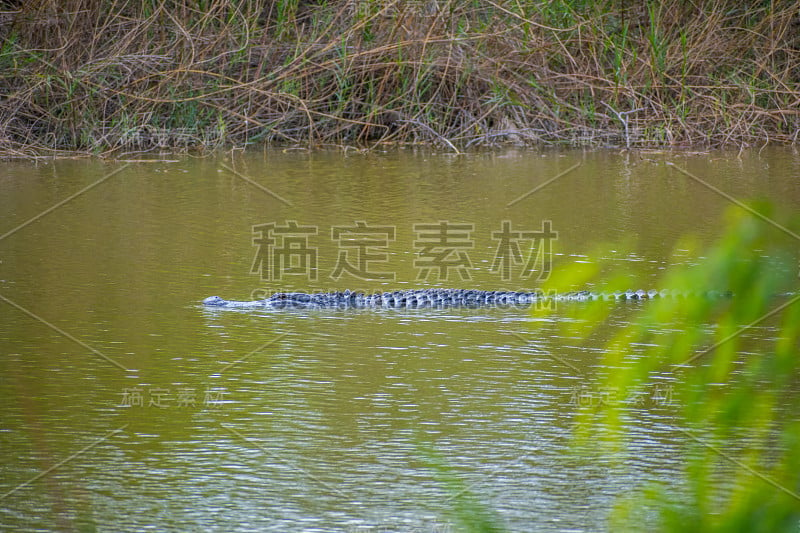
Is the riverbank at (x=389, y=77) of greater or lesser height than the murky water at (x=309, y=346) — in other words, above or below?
above

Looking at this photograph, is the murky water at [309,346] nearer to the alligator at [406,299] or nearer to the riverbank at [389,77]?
the alligator at [406,299]

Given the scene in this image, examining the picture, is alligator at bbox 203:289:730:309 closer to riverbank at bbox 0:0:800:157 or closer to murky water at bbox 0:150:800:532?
murky water at bbox 0:150:800:532

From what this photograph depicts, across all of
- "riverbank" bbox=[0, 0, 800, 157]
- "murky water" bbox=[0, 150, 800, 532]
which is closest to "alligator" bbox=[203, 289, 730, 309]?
"murky water" bbox=[0, 150, 800, 532]

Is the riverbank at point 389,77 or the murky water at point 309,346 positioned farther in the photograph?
the riverbank at point 389,77

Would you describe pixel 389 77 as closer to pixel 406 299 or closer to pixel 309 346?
pixel 406 299

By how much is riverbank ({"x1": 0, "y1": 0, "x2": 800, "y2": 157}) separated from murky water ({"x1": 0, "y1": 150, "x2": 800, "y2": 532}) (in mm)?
1228

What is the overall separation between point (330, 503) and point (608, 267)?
3.54m

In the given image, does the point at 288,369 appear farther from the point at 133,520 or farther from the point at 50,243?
the point at 50,243

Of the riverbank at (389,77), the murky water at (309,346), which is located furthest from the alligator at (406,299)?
the riverbank at (389,77)

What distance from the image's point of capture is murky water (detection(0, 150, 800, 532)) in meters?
3.21

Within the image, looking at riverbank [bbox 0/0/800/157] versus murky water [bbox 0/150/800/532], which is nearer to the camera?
murky water [bbox 0/150/800/532]

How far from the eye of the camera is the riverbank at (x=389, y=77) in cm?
1055

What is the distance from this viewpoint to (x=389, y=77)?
36.1 ft

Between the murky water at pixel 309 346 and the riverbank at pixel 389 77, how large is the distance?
4.03 ft
